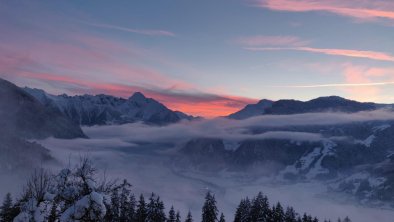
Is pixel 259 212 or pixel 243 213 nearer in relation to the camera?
pixel 259 212

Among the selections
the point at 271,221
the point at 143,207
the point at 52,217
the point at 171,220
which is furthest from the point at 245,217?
the point at 52,217

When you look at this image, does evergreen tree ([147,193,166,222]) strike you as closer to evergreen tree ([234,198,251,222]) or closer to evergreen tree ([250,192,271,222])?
evergreen tree ([234,198,251,222])

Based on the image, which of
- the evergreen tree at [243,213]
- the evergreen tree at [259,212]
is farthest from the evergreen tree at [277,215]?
the evergreen tree at [243,213]

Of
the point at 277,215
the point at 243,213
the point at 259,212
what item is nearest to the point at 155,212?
the point at 243,213

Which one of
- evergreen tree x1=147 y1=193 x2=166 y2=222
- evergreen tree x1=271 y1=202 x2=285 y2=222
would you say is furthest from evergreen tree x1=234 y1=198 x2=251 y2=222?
evergreen tree x1=147 y1=193 x2=166 y2=222

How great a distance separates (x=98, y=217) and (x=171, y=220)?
96651mm

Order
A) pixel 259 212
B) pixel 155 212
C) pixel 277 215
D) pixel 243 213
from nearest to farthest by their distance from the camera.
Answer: pixel 155 212 < pixel 277 215 < pixel 259 212 < pixel 243 213

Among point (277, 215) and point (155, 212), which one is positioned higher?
point (277, 215)

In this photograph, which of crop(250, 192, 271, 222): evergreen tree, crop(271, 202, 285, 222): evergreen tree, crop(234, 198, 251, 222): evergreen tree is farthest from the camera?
crop(250, 192, 271, 222): evergreen tree

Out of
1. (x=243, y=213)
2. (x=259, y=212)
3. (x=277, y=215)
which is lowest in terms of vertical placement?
(x=243, y=213)

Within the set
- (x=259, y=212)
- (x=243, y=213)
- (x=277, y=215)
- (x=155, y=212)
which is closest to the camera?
(x=155, y=212)

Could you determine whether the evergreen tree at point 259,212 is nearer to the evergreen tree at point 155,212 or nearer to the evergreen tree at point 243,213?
the evergreen tree at point 243,213

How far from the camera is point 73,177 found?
846 inches

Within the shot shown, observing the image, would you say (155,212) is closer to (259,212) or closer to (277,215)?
(259,212)
